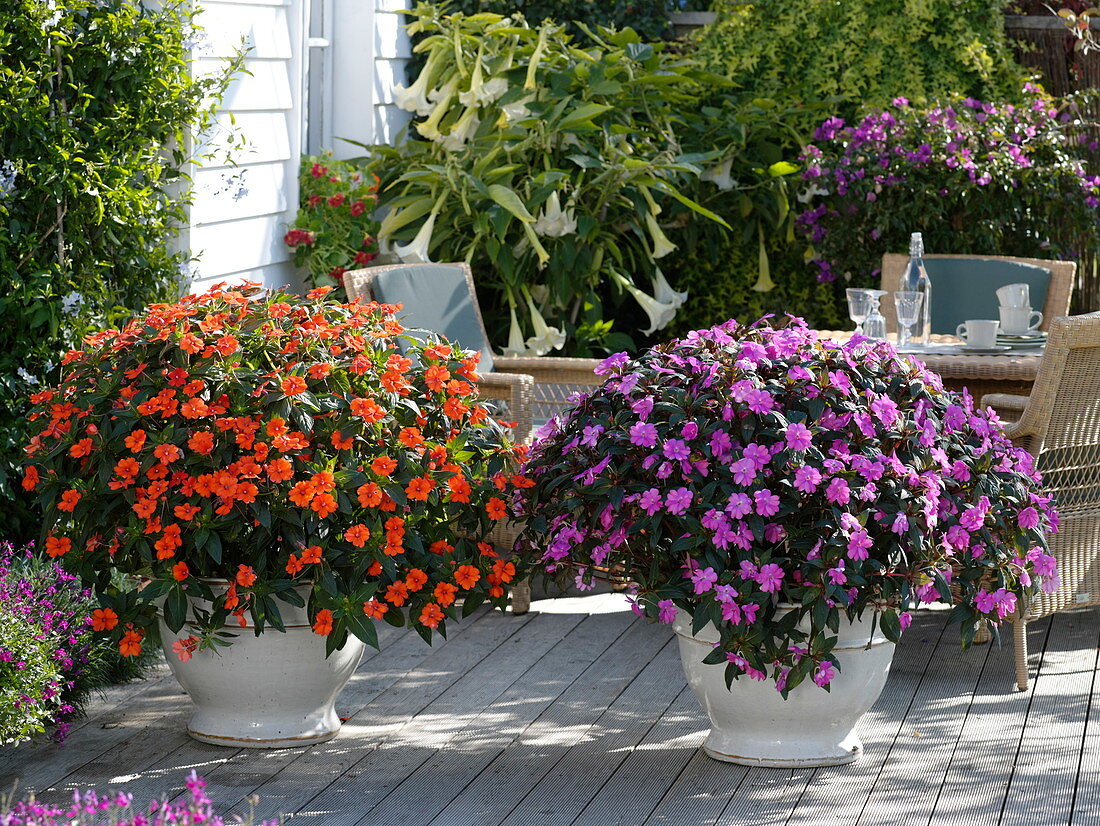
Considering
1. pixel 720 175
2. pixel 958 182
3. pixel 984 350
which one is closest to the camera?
pixel 984 350

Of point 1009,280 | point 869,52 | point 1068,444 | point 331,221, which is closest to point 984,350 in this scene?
point 1068,444

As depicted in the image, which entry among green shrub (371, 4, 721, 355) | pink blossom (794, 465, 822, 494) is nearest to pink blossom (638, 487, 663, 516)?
pink blossom (794, 465, 822, 494)

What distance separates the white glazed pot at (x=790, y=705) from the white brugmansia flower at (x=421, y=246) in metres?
2.47

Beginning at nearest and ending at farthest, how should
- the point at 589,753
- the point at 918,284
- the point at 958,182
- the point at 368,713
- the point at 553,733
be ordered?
the point at 589,753
the point at 553,733
the point at 368,713
the point at 918,284
the point at 958,182

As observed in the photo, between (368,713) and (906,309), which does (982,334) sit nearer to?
(906,309)

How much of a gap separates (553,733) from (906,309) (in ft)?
5.79

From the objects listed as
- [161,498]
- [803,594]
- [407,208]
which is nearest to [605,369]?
[803,594]

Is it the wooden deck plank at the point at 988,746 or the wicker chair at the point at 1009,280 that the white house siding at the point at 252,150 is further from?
the wooden deck plank at the point at 988,746

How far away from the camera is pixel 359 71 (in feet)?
18.8

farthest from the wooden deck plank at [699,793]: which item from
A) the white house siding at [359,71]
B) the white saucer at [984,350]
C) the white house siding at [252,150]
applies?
the white house siding at [359,71]

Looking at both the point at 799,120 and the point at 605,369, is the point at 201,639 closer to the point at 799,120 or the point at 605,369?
the point at 605,369

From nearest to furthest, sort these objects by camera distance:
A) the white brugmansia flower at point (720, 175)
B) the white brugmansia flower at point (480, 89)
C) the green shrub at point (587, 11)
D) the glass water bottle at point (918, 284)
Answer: the glass water bottle at point (918, 284) < the white brugmansia flower at point (480, 89) < the white brugmansia flower at point (720, 175) < the green shrub at point (587, 11)

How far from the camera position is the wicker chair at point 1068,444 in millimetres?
3377

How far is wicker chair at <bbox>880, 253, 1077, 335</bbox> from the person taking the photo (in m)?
4.93
